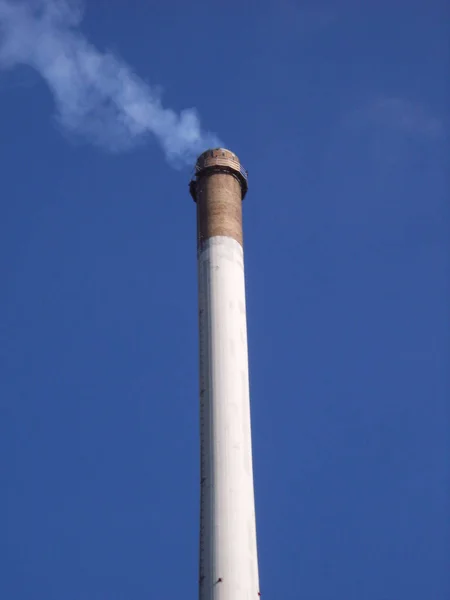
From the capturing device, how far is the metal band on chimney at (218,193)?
3509 cm

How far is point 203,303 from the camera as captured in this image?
109 ft

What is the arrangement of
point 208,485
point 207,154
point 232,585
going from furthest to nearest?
point 207,154 < point 208,485 < point 232,585

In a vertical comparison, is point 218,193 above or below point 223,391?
above

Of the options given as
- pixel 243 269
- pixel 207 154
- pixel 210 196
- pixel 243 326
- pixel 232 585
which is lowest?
pixel 232 585

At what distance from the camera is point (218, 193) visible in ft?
118

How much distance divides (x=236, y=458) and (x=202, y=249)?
9.02 meters

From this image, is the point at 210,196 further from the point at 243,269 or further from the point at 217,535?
the point at 217,535

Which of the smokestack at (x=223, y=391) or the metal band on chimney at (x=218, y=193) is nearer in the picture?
the smokestack at (x=223, y=391)

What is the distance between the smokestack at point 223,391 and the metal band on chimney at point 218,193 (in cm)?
4

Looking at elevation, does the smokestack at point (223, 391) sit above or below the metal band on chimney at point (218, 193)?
below

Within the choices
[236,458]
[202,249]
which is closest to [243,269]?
[202,249]

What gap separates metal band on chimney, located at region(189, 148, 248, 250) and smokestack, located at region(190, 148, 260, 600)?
4 cm

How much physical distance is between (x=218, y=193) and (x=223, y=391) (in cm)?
920

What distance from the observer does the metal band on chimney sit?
115 feet
